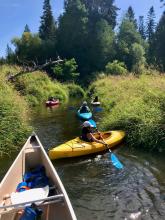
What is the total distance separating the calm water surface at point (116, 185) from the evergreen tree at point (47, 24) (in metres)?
41.6

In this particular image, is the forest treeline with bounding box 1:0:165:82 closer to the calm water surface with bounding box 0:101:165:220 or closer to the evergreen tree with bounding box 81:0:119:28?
the evergreen tree with bounding box 81:0:119:28

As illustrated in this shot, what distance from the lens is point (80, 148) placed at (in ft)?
30.9

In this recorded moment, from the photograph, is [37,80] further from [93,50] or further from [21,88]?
[93,50]

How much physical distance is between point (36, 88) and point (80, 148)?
16.2 m

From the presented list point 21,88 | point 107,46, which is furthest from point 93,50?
point 21,88

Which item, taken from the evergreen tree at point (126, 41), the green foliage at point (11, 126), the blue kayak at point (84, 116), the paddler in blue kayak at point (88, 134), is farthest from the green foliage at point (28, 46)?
the paddler in blue kayak at point (88, 134)

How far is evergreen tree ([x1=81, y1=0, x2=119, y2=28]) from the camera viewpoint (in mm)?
48062

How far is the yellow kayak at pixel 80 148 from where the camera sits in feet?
30.1

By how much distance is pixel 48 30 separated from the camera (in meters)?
51.1

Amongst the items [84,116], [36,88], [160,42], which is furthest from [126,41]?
[84,116]

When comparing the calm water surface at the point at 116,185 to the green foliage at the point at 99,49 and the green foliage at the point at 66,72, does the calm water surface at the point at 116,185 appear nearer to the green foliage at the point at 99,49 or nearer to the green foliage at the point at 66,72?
the green foliage at the point at 66,72

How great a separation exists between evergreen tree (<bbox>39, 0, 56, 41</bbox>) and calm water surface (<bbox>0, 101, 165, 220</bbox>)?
41.6 m

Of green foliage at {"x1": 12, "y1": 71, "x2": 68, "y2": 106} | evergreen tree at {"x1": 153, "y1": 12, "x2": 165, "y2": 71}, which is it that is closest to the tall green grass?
green foliage at {"x1": 12, "y1": 71, "x2": 68, "y2": 106}

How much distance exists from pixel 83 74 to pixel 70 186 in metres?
36.4
